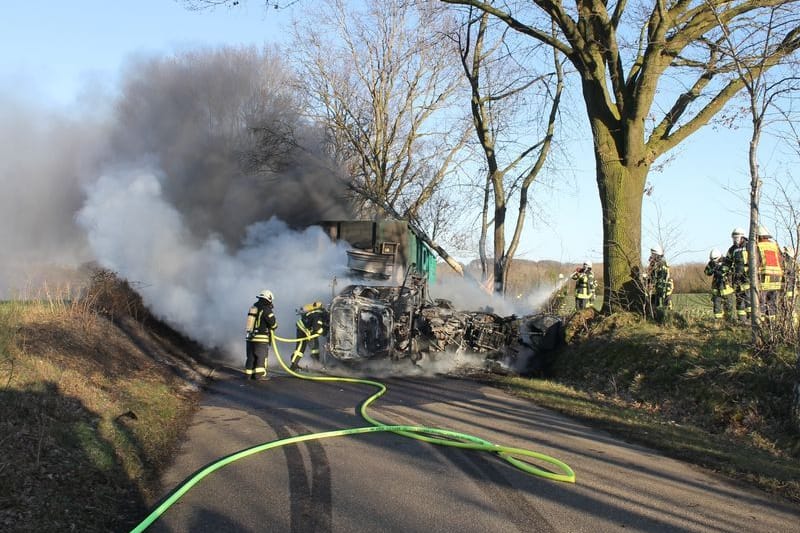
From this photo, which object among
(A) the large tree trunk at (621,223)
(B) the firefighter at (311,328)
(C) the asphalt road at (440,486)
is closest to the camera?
(C) the asphalt road at (440,486)

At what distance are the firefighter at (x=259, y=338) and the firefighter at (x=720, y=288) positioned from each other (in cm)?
803

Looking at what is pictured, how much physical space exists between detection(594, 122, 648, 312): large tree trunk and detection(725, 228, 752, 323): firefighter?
5.55 feet

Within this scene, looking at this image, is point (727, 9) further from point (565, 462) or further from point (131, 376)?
point (131, 376)

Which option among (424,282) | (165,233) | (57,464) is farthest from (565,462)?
(165,233)

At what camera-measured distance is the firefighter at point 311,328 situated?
12.9 m

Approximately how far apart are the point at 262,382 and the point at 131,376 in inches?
85.6

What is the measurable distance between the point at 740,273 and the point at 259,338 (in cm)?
819

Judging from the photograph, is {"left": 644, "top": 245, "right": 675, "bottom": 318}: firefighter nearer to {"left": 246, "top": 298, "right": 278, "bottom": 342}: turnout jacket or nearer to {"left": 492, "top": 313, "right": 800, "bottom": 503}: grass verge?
{"left": 492, "top": 313, "right": 800, "bottom": 503}: grass verge

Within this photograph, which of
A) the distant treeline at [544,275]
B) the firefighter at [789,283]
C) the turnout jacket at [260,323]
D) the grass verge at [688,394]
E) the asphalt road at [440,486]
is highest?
the distant treeline at [544,275]

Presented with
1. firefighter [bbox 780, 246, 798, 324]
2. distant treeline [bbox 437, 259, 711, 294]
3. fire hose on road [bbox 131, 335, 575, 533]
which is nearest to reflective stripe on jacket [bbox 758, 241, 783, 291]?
firefighter [bbox 780, 246, 798, 324]

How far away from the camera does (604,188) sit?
44.2ft

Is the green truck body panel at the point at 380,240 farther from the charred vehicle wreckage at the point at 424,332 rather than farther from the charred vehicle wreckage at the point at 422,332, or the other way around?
the charred vehicle wreckage at the point at 424,332

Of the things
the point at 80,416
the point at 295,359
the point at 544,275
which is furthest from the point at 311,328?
the point at 544,275

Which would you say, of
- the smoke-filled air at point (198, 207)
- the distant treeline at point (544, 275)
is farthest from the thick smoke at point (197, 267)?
the distant treeline at point (544, 275)
